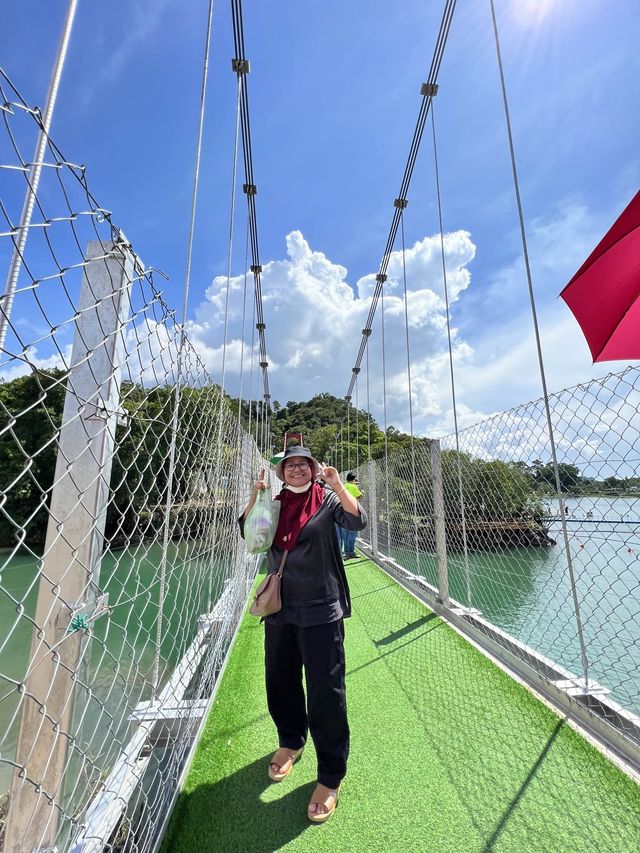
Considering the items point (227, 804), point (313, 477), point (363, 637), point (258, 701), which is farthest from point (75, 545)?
point (363, 637)

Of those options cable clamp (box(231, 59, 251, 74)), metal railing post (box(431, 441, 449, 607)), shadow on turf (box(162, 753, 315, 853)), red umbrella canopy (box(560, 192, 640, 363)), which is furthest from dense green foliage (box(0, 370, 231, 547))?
cable clamp (box(231, 59, 251, 74))

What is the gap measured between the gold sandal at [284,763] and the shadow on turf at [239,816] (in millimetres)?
16

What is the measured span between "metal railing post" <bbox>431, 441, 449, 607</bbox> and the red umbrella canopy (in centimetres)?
133

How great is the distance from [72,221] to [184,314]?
67cm

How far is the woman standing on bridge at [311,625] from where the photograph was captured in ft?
3.74

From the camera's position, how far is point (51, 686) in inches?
25.2

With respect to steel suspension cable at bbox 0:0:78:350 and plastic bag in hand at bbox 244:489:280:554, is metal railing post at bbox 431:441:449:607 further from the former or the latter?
steel suspension cable at bbox 0:0:78:350

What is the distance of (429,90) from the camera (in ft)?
16.4

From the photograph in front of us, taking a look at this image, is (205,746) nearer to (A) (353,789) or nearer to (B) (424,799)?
(A) (353,789)

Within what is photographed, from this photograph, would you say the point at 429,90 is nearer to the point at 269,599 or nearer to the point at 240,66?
the point at 240,66

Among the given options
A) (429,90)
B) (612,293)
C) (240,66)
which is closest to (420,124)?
(429,90)

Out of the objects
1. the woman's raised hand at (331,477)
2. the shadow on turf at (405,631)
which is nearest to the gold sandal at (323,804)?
the woman's raised hand at (331,477)

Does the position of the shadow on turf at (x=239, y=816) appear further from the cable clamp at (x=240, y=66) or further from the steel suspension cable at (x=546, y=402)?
the cable clamp at (x=240, y=66)

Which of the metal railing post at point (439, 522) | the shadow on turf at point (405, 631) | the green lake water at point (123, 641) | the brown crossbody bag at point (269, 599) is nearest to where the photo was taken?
the green lake water at point (123, 641)
